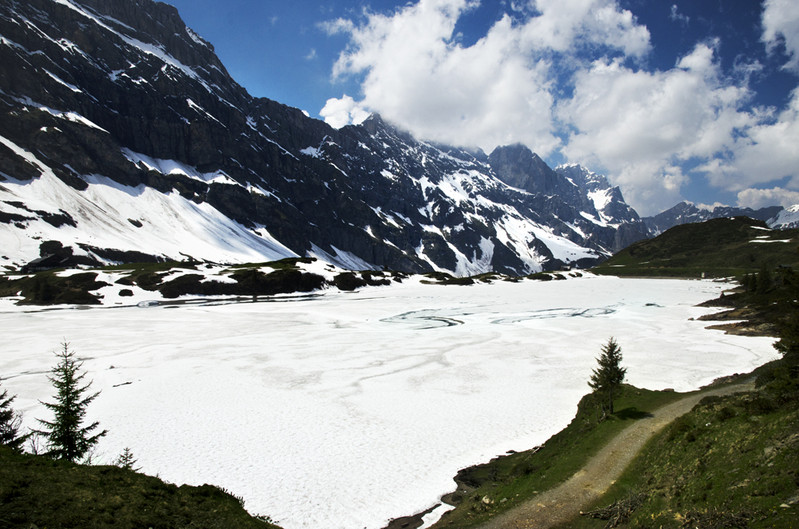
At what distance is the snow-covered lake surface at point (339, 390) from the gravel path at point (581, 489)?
4470mm

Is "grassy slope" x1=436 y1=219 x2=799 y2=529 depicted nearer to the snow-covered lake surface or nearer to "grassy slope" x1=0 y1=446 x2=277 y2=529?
the snow-covered lake surface

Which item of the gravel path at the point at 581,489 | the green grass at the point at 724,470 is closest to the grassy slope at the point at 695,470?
the green grass at the point at 724,470

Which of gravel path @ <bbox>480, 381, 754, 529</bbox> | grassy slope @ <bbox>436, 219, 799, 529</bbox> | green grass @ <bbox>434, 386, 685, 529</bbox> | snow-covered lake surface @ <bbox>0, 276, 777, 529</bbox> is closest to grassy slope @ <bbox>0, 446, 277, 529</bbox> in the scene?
snow-covered lake surface @ <bbox>0, 276, 777, 529</bbox>

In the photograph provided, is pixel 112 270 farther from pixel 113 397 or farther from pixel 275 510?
pixel 275 510

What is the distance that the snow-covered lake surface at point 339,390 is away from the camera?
18188 millimetres

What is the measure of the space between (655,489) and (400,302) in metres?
90.0

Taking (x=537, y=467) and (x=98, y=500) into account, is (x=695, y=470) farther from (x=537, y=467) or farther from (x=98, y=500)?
(x=98, y=500)

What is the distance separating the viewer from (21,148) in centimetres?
18925

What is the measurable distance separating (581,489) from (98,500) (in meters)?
14.5

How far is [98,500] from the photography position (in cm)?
976

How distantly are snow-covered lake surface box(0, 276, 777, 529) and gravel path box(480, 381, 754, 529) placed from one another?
4470 millimetres

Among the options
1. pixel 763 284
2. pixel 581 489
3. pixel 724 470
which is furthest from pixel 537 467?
pixel 763 284

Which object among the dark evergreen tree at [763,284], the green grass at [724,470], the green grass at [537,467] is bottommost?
the green grass at [537,467]

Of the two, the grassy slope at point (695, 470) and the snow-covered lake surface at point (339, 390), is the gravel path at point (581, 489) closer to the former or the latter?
the grassy slope at point (695, 470)
